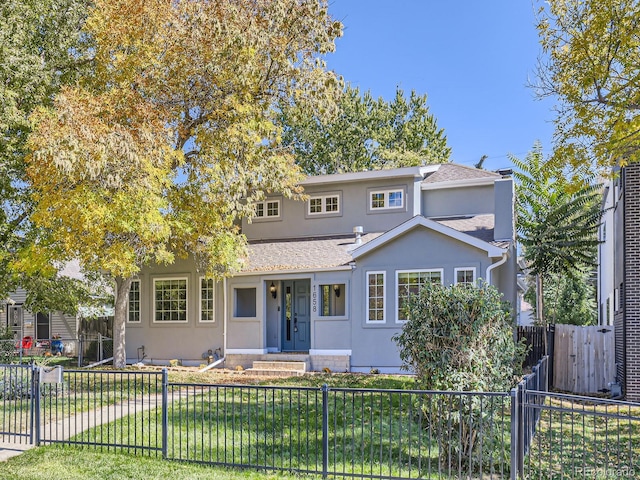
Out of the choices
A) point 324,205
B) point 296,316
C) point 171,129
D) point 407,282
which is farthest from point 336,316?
point 171,129

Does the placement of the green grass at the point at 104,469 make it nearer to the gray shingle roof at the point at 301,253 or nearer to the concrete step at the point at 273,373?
the concrete step at the point at 273,373

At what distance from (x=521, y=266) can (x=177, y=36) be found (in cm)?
1402

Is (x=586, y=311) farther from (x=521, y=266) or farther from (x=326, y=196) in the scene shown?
(x=326, y=196)

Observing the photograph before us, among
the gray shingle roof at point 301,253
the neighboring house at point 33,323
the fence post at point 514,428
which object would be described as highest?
the gray shingle roof at point 301,253

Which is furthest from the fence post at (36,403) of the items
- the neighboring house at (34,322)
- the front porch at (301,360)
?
the neighboring house at (34,322)

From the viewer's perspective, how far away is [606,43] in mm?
10516

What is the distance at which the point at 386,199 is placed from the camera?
19453 mm

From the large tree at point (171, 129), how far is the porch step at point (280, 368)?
3.03 m

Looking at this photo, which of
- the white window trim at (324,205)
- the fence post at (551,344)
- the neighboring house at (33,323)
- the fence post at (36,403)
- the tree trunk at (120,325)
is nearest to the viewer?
the fence post at (36,403)

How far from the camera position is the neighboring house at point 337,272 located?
16047mm

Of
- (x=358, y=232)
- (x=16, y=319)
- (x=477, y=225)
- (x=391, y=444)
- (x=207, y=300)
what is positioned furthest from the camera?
(x=16, y=319)

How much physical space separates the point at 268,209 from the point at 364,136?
644 inches

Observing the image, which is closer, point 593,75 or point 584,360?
point 593,75

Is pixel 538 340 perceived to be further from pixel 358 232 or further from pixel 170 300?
pixel 170 300
